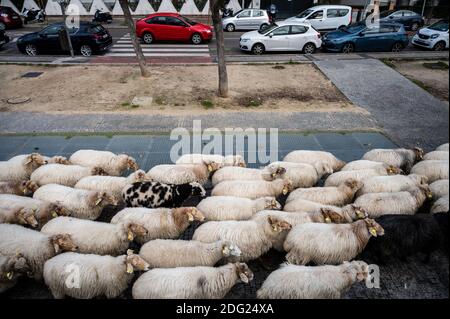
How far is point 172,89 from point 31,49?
9799 millimetres

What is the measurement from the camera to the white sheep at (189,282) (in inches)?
174

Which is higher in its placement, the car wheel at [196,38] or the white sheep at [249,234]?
the car wheel at [196,38]

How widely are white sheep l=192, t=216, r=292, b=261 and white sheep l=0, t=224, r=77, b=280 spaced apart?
2104 mm

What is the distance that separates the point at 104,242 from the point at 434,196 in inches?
243

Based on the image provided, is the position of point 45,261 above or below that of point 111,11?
below

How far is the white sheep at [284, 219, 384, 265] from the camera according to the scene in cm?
518

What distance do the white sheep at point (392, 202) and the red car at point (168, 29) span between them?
16528 mm

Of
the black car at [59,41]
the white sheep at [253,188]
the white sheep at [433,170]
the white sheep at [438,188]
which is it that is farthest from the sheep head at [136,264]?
the black car at [59,41]

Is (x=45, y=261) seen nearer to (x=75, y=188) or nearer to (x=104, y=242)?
(x=104, y=242)

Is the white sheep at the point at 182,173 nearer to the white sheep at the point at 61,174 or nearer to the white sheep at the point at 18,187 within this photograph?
the white sheep at the point at 61,174

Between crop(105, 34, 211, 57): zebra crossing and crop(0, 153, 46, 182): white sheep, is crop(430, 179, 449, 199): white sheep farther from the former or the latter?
crop(105, 34, 211, 57): zebra crossing

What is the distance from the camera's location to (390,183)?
21.6 ft
